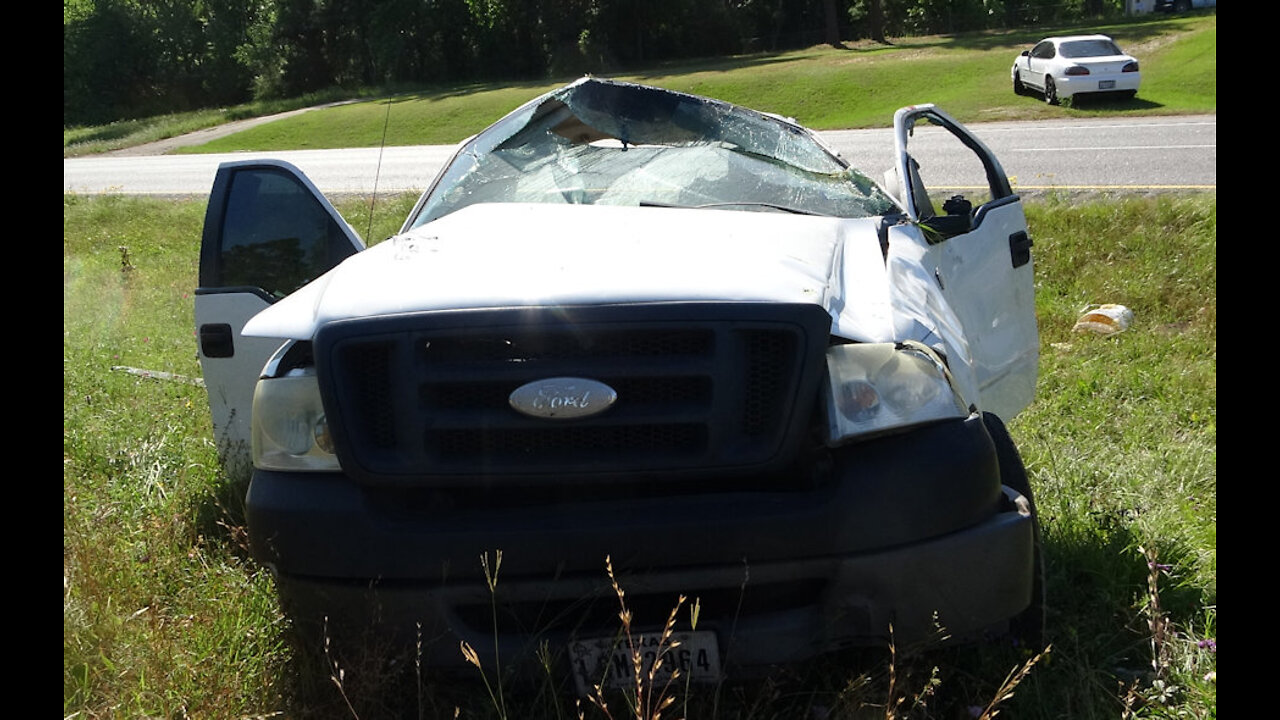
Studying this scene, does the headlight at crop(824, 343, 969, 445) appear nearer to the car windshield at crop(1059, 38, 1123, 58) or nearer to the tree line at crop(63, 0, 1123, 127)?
the car windshield at crop(1059, 38, 1123, 58)

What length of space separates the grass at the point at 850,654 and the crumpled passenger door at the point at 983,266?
45 centimetres

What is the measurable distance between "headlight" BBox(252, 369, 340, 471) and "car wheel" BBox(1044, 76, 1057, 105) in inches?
915

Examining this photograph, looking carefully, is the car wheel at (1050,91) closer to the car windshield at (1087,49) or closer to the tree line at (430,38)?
the car windshield at (1087,49)

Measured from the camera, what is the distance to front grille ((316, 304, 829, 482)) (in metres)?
2.56

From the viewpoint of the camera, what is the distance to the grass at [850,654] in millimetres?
2877

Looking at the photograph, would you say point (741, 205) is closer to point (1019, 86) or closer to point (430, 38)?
point (1019, 86)

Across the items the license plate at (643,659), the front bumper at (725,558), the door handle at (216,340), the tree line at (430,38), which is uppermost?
the tree line at (430,38)

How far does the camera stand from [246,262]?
4.41 m

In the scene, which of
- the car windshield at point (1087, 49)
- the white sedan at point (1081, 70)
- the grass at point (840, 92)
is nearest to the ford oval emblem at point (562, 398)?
the grass at point (840, 92)

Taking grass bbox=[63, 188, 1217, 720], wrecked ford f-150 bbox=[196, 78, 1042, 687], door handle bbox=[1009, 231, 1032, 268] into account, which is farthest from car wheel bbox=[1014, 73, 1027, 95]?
wrecked ford f-150 bbox=[196, 78, 1042, 687]

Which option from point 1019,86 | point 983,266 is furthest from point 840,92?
point 983,266
